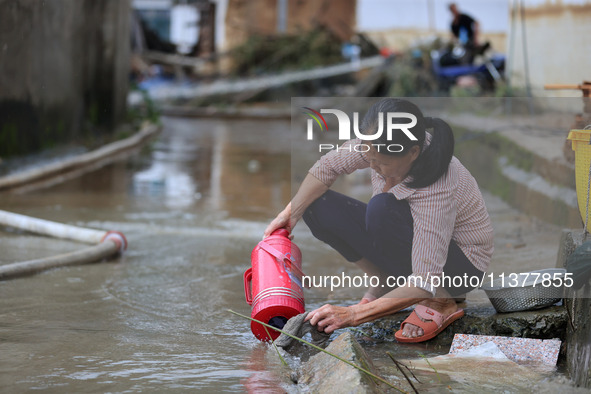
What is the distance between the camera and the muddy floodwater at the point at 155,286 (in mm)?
2953

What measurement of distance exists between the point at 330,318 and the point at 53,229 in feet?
9.20

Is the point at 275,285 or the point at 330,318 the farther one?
the point at 275,285

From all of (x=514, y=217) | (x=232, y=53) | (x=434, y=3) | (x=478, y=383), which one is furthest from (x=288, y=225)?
(x=232, y=53)

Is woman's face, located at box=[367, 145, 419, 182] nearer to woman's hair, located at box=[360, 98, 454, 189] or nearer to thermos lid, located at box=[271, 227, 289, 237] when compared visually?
woman's hair, located at box=[360, 98, 454, 189]

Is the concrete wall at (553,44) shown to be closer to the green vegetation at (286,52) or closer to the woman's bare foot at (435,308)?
the woman's bare foot at (435,308)

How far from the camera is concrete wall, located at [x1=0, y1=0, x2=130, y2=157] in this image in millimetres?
8367

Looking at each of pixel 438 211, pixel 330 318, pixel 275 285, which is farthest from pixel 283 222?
pixel 438 211

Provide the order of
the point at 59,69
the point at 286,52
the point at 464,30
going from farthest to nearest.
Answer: the point at 286,52, the point at 464,30, the point at 59,69

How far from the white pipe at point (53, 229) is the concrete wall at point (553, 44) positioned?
15.4 feet

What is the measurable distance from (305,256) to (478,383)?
93.0 inches

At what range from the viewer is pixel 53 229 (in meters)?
5.30

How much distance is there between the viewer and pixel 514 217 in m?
6.18

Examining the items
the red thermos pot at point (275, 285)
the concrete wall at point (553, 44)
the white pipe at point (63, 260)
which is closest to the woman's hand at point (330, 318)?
the red thermos pot at point (275, 285)

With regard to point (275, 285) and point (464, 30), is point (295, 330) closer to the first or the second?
point (275, 285)
